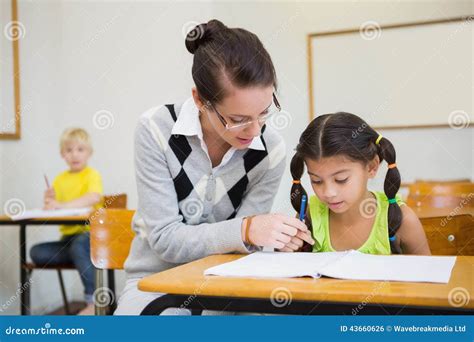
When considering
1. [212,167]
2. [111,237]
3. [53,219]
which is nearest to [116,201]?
[53,219]

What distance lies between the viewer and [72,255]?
287cm

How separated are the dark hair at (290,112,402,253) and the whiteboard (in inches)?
70.3

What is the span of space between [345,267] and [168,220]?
459 mm

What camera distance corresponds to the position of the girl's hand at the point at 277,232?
1.05m

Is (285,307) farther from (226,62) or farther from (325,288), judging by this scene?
(226,62)

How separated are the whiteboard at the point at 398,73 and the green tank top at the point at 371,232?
1.79 metres

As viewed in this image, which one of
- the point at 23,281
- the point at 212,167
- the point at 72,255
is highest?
the point at 212,167

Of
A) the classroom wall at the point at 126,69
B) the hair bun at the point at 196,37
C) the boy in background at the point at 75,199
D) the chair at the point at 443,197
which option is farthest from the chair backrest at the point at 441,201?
the boy in background at the point at 75,199

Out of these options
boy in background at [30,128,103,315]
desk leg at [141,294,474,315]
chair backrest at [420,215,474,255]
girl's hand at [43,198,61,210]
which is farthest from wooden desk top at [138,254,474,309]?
girl's hand at [43,198,61,210]

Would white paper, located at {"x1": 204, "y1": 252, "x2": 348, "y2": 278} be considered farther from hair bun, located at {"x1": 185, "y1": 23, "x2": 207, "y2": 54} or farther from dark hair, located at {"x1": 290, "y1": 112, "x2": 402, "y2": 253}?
hair bun, located at {"x1": 185, "y1": 23, "x2": 207, "y2": 54}

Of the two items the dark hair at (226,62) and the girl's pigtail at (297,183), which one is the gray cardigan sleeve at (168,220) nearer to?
the girl's pigtail at (297,183)

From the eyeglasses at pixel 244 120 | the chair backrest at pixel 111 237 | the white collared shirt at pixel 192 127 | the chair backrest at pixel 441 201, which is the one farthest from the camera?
the chair backrest at pixel 441 201

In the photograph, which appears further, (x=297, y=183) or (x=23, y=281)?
(x=23, y=281)
